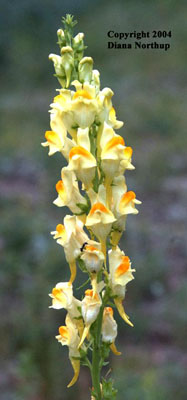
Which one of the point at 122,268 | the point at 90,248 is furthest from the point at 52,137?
the point at 122,268

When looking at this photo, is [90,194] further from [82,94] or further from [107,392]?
[107,392]

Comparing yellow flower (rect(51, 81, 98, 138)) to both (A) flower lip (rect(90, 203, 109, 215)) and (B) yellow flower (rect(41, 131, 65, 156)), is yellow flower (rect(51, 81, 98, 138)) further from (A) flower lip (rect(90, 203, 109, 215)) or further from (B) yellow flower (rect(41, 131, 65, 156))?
(A) flower lip (rect(90, 203, 109, 215))

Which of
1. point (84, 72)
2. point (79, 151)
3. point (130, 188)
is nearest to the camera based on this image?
point (79, 151)

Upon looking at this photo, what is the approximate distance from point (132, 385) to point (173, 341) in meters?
1.57

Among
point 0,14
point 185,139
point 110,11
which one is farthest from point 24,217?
point 110,11

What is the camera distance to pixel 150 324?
19.3 ft

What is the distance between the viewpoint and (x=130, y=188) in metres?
9.05

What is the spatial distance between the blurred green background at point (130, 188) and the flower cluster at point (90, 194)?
202 centimetres

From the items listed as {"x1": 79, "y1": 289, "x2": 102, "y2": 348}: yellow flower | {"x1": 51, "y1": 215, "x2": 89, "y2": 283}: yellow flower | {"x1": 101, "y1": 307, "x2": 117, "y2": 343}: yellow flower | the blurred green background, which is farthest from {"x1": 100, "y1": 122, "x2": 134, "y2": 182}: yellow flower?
the blurred green background

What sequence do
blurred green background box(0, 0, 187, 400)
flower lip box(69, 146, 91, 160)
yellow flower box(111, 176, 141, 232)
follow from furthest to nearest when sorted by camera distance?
blurred green background box(0, 0, 187, 400), yellow flower box(111, 176, 141, 232), flower lip box(69, 146, 91, 160)

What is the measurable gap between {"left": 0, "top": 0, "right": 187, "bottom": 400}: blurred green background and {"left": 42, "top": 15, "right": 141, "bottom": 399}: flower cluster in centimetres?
202

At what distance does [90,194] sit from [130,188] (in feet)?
22.9

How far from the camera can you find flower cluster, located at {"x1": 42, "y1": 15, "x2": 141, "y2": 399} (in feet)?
6.74

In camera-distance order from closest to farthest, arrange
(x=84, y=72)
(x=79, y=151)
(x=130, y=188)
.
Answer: (x=79, y=151), (x=84, y=72), (x=130, y=188)
